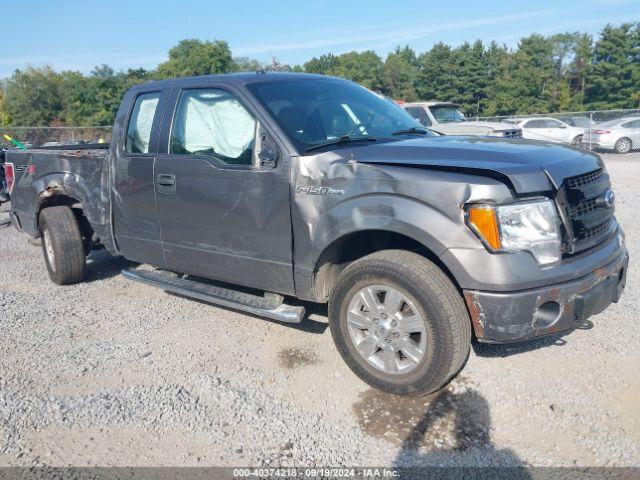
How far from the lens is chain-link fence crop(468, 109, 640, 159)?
21406mm

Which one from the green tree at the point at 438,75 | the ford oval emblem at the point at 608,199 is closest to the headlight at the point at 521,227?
the ford oval emblem at the point at 608,199

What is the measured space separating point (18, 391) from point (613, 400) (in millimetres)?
3829

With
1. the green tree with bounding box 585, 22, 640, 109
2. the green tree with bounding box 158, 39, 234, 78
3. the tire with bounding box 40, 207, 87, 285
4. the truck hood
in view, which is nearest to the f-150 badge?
the truck hood

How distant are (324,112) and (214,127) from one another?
2.85 ft

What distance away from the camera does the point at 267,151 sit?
3.72m

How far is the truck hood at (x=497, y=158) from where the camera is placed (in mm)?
2973

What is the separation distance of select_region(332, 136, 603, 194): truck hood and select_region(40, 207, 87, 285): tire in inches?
137

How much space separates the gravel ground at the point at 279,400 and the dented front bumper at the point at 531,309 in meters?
0.52

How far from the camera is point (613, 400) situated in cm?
323

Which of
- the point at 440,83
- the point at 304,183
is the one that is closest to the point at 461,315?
the point at 304,183

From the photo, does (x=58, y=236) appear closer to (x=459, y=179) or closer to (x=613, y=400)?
(x=459, y=179)

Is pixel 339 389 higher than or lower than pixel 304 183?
lower

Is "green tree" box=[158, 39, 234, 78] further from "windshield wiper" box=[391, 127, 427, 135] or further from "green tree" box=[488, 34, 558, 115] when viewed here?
"windshield wiper" box=[391, 127, 427, 135]

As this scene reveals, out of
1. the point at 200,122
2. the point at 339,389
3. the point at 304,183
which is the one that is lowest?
the point at 339,389
